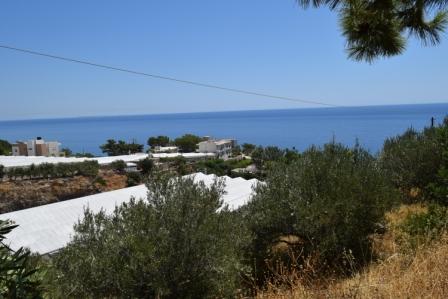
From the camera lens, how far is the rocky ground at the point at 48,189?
1983 centimetres

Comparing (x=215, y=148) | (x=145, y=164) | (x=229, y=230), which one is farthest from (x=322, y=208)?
(x=215, y=148)

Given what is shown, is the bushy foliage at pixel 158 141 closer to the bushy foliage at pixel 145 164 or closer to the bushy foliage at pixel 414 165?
the bushy foliage at pixel 145 164

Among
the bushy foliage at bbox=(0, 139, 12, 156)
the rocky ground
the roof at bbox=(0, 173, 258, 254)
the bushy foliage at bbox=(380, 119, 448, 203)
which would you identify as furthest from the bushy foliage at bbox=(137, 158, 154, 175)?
the bushy foliage at bbox=(0, 139, 12, 156)

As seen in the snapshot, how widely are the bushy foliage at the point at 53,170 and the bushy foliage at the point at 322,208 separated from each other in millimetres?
21359

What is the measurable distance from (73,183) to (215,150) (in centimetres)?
3375

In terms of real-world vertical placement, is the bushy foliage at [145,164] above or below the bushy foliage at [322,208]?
below

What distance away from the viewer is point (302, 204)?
584 cm

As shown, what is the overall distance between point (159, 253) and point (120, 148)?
173ft

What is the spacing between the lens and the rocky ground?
781 inches

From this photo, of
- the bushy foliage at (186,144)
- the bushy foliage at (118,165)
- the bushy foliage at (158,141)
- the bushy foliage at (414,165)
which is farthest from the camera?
the bushy foliage at (158,141)

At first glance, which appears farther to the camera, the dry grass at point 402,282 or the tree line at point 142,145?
the tree line at point 142,145

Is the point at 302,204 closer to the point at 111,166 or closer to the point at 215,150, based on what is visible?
the point at 111,166

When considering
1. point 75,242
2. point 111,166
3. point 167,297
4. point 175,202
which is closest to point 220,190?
point 175,202

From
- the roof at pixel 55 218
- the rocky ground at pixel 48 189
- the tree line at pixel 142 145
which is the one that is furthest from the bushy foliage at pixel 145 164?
the tree line at pixel 142 145
